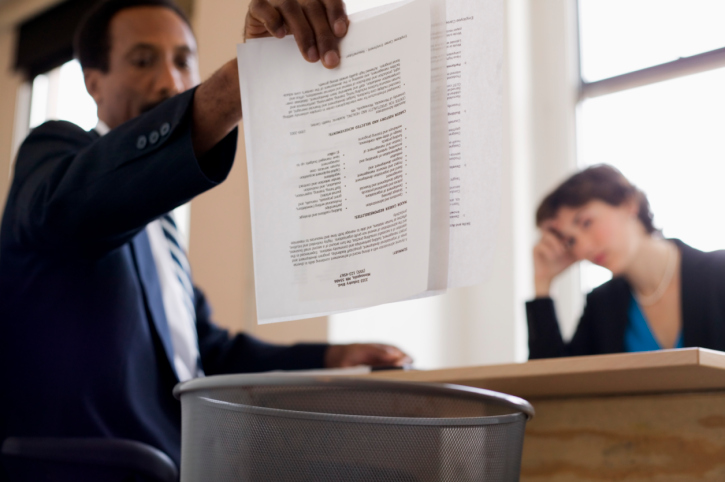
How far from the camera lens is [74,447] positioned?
0.93 meters

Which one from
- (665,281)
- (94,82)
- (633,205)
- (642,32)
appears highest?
(642,32)

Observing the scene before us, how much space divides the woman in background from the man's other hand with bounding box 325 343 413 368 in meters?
0.75

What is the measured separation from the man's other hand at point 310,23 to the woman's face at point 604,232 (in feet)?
5.46

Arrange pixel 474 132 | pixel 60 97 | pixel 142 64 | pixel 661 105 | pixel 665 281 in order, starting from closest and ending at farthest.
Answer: pixel 474 132 → pixel 142 64 → pixel 665 281 → pixel 661 105 → pixel 60 97

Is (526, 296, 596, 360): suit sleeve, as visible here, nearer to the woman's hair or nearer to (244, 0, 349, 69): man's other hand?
the woman's hair

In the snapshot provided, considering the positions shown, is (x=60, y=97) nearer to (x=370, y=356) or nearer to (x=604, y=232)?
(x=604, y=232)

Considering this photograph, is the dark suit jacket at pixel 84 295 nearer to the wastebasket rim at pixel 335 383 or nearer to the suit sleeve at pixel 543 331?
the wastebasket rim at pixel 335 383

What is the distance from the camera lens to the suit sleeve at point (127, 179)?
33.7 inches

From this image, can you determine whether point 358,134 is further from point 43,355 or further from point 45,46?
point 45,46

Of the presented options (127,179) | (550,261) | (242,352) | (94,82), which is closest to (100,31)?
(94,82)

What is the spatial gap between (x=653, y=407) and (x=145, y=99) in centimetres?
122

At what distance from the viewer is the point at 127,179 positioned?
0.88m

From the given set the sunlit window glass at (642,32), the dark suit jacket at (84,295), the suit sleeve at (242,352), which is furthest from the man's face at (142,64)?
the sunlit window glass at (642,32)

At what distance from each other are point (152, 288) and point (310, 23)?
0.66 m
